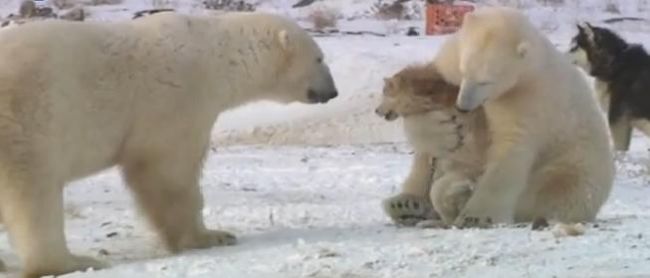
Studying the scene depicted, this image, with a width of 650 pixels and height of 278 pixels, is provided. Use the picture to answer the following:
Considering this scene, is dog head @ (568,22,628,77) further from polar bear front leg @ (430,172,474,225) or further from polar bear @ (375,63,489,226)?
polar bear front leg @ (430,172,474,225)

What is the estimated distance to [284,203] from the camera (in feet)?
27.0

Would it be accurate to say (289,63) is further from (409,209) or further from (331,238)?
(331,238)

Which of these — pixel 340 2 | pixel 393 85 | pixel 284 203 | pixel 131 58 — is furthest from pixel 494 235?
pixel 340 2

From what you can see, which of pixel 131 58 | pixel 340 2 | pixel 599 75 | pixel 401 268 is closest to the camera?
pixel 401 268

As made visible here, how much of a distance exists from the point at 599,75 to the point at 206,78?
8.78m

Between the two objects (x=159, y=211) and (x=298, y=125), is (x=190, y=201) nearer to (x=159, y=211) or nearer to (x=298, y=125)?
(x=159, y=211)

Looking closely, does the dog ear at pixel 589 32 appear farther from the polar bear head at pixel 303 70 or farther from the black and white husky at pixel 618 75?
the polar bear head at pixel 303 70

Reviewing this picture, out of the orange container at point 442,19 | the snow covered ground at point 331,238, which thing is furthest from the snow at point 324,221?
the orange container at point 442,19

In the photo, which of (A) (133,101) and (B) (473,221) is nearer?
(A) (133,101)

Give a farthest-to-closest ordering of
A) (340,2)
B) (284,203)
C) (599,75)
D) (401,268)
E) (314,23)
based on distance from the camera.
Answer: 1. (340,2)
2. (314,23)
3. (599,75)
4. (284,203)
5. (401,268)

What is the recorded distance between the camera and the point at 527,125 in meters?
6.21

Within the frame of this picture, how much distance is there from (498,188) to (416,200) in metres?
0.64

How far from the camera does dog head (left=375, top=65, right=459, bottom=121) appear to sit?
6531 millimetres

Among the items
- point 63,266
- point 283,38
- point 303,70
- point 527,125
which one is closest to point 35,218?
point 63,266
